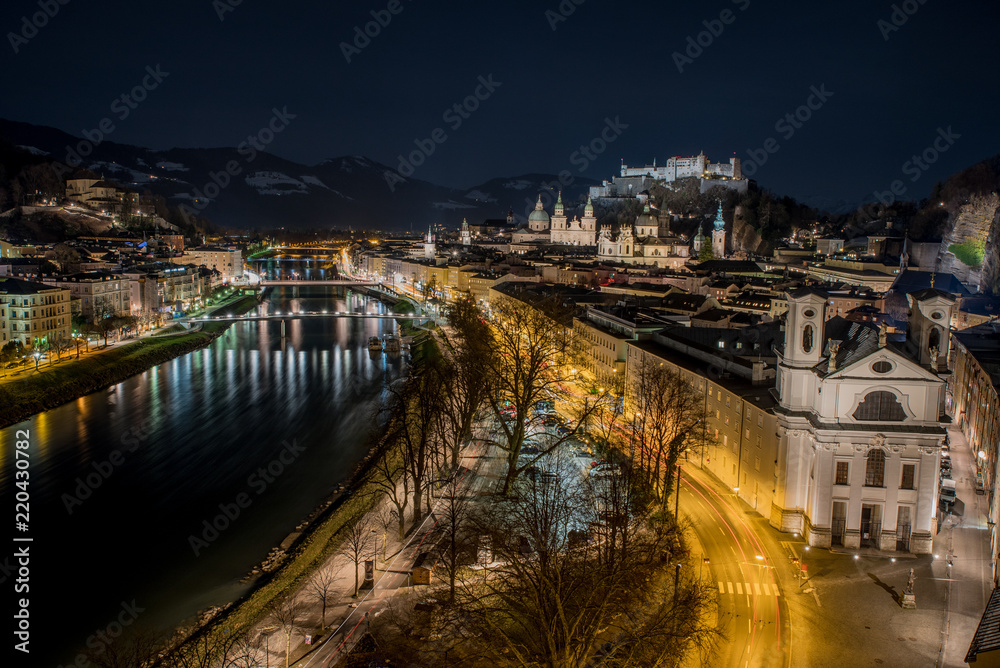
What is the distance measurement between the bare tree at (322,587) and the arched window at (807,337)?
8044mm

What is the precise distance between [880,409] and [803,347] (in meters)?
1.43

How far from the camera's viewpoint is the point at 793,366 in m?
11.6

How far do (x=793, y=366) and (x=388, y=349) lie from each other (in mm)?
24472

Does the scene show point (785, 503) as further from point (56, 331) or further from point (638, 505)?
point (56, 331)

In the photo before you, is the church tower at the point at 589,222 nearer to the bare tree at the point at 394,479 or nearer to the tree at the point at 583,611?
the bare tree at the point at 394,479

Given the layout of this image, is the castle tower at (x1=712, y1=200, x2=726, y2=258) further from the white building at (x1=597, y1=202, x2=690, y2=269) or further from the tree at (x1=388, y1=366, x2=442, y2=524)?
the tree at (x1=388, y1=366, x2=442, y2=524)


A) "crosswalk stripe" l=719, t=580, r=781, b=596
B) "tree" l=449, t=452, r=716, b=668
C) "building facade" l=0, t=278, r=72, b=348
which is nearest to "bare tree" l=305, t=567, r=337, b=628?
"tree" l=449, t=452, r=716, b=668

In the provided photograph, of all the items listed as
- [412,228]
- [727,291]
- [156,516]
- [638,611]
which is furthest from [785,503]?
[412,228]

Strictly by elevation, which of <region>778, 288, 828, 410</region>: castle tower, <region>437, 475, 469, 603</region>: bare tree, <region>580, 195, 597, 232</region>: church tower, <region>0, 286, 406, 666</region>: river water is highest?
<region>580, 195, 597, 232</region>: church tower

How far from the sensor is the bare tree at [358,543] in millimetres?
10406

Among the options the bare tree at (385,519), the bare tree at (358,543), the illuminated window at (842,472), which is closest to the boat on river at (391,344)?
the bare tree at (385,519)

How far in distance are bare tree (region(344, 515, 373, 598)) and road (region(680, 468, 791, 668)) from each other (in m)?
4.82

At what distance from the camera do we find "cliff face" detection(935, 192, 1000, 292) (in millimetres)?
27578

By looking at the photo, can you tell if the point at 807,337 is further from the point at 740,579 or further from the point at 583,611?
the point at 583,611
